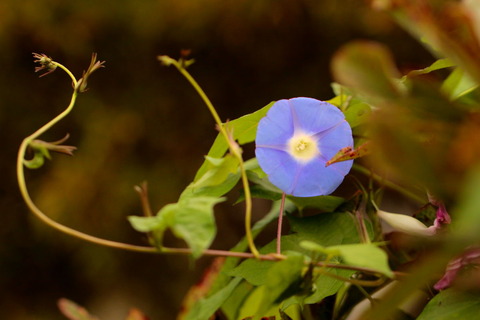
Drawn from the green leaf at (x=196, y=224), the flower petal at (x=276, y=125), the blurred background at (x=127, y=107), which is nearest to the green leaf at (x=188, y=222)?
the green leaf at (x=196, y=224)

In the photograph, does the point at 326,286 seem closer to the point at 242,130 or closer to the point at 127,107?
the point at 242,130

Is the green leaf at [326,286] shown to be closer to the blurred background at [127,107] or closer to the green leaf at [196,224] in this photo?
the green leaf at [196,224]

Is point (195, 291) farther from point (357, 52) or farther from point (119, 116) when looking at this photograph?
point (119, 116)

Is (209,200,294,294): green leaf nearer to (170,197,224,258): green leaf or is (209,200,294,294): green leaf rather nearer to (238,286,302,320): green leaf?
(238,286,302,320): green leaf

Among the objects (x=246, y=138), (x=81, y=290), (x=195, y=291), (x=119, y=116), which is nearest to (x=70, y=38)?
(x=119, y=116)

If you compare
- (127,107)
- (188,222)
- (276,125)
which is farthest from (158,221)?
(127,107)
